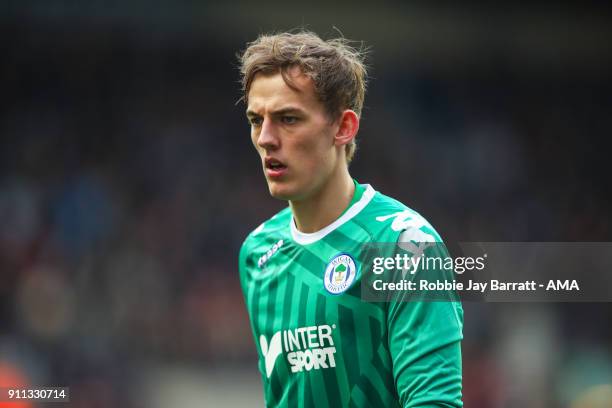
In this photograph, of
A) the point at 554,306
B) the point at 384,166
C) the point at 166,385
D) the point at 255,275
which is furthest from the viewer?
the point at 384,166

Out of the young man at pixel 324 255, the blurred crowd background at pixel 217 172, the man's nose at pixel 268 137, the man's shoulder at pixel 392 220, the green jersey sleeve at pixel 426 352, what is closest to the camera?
the green jersey sleeve at pixel 426 352

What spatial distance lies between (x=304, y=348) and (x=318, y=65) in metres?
1.06

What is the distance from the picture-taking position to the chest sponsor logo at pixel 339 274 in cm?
319

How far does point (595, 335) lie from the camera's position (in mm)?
10680

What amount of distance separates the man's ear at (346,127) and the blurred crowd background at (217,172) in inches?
235

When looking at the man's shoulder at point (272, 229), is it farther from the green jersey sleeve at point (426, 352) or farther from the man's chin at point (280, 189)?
the green jersey sleeve at point (426, 352)

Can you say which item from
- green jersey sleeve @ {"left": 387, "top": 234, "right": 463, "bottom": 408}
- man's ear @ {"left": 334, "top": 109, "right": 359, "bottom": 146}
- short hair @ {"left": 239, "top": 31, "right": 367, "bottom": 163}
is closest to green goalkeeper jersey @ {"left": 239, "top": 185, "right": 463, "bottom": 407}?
green jersey sleeve @ {"left": 387, "top": 234, "right": 463, "bottom": 408}

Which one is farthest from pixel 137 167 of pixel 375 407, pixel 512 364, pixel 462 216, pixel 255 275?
pixel 375 407

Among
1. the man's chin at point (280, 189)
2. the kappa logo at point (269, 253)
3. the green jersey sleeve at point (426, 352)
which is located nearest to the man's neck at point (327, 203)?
the man's chin at point (280, 189)

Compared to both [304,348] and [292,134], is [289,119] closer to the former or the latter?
[292,134]

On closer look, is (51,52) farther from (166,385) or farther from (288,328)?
(288,328)

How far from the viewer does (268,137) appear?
10.7ft

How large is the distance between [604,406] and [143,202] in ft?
19.7

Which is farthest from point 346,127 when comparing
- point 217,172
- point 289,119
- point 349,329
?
point 217,172
